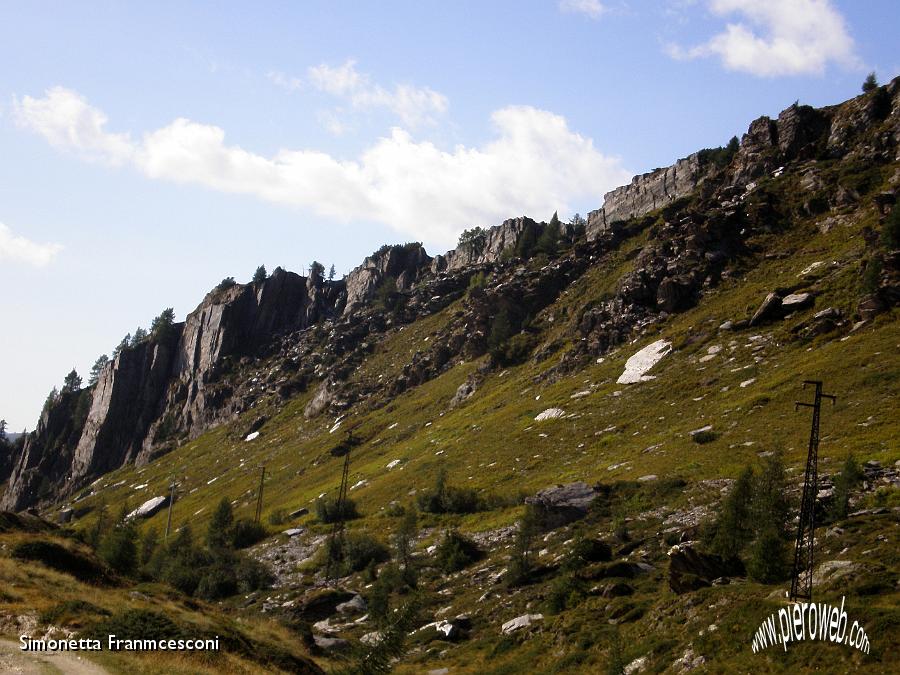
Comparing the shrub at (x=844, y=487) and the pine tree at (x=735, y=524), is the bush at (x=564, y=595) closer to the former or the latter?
the pine tree at (x=735, y=524)

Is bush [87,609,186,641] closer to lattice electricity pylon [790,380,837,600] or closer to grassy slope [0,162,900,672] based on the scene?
grassy slope [0,162,900,672]

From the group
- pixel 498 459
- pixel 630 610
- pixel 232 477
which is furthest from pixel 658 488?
pixel 232 477

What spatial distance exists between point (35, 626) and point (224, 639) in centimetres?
811

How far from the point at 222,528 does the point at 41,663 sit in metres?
76.5

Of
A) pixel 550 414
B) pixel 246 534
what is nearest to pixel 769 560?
pixel 550 414

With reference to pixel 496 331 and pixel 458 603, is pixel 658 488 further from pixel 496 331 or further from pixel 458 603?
pixel 496 331

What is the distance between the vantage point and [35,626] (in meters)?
27.7

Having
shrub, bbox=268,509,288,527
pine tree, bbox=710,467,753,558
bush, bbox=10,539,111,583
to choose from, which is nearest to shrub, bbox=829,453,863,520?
pine tree, bbox=710,467,753,558

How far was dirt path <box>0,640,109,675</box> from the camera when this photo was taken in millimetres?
22206

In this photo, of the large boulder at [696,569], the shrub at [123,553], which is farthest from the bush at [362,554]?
the large boulder at [696,569]

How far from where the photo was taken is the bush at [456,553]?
201ft

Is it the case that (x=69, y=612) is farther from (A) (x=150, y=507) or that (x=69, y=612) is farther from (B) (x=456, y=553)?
(A) (x=150, y=507)

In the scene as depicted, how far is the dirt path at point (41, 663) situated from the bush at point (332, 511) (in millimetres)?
66662

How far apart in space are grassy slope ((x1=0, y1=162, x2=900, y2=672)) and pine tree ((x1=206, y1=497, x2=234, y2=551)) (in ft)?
33.8
